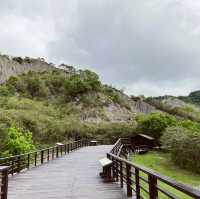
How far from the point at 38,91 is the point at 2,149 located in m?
57.3

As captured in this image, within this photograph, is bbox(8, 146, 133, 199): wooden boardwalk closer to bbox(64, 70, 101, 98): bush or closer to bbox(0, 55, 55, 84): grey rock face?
bbox(64, 70, 101, 98): bush

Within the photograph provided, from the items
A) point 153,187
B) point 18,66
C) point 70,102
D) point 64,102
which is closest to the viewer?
point 153,187

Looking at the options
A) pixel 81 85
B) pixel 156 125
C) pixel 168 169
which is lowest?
pixel 168 169

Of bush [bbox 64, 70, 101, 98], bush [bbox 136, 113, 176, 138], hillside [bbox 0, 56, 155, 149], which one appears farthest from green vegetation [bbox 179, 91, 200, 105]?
bush [bbox 136, 113, 176, 138]

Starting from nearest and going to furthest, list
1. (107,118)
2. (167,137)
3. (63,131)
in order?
(167,137)
(63,131)
(107,118)

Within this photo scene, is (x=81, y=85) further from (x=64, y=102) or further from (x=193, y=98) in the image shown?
(x=193, y=98)

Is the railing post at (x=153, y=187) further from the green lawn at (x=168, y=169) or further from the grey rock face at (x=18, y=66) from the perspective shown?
the grey rock face at (x=18, y=66)

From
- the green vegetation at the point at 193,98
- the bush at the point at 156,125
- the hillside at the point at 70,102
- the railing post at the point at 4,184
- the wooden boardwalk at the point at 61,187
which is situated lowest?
the wooden boardwalk at the point at 61,187

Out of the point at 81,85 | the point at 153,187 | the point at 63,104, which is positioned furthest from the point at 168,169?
the point at 81,85

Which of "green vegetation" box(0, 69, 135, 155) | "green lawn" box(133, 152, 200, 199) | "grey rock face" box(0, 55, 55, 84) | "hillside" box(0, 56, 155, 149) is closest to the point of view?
"green lawn" box(133, 152, 200, 199)

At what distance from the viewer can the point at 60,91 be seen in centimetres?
8000

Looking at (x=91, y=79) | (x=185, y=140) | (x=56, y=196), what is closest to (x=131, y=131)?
(x=185, y=140)

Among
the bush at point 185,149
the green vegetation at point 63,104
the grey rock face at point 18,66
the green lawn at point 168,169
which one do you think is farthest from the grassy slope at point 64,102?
the green lawn at point 168,169

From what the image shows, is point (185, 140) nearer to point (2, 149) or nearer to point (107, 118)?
point (2, 149)
